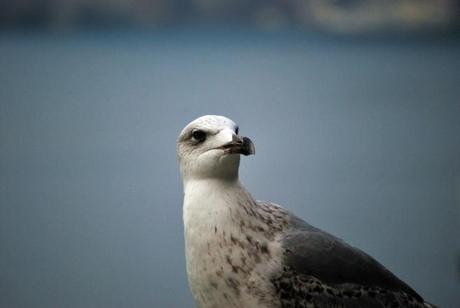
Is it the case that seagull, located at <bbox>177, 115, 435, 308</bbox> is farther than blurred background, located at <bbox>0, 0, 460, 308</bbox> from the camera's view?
No

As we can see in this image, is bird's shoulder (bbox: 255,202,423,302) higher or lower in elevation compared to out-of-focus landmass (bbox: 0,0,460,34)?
lower

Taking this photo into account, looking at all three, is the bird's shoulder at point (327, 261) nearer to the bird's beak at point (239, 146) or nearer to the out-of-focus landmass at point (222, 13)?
the bird's beak at point (239, 146)

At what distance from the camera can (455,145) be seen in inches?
72.7

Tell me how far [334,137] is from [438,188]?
38 cm

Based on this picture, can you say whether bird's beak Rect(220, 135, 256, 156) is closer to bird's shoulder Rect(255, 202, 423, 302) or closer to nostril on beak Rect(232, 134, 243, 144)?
nostril on beak Rect(232, 134, 243, 144)

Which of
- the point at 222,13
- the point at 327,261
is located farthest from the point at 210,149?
the point at 222,13

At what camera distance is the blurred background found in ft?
5.83

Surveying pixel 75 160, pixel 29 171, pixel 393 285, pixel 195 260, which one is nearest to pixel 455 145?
pixel 393 285

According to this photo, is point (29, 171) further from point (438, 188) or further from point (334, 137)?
point (438, 188)

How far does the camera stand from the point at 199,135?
1.16 meters

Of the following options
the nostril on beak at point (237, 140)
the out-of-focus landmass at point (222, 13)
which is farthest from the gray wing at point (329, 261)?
the out-of-focus landmass at point (222, 13)

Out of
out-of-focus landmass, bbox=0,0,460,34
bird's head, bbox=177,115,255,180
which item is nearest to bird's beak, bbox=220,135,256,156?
bird's head, bbox=177,115,255,180

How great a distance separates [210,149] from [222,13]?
2.72 feet

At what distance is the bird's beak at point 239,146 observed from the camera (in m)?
1.06
